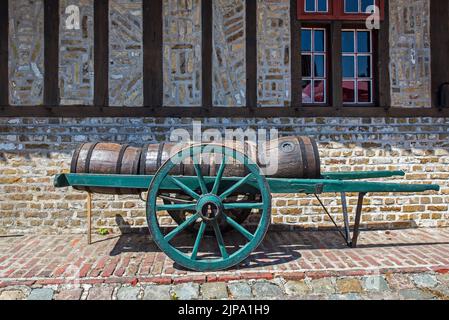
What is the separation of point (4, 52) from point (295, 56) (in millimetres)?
3887

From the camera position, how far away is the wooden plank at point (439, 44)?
5.13 m

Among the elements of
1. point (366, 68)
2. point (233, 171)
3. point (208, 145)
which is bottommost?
point (233, 171)

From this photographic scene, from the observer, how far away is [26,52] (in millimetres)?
4828

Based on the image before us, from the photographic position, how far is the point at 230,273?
3291 mm

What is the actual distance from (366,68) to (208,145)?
3.14 meters

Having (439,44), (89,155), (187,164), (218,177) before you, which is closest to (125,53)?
(89,155)

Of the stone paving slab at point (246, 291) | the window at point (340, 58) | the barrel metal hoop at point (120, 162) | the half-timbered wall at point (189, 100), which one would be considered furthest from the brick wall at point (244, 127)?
the stone paving slab at point (246, 291)

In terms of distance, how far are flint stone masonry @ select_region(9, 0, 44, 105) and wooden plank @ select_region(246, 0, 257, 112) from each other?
8.97ft

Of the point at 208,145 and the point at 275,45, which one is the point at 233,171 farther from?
the point at 275,45

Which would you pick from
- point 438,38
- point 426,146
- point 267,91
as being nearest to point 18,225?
point 267,91

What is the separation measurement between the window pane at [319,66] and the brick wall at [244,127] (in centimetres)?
69

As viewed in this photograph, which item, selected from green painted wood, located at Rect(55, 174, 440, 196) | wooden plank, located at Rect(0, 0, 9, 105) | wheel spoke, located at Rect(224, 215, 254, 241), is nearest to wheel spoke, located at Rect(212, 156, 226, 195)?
green painted wood, located at Rect(55, 174, 440, 196)

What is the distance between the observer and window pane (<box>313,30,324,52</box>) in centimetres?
519

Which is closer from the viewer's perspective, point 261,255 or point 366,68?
point 261,255
